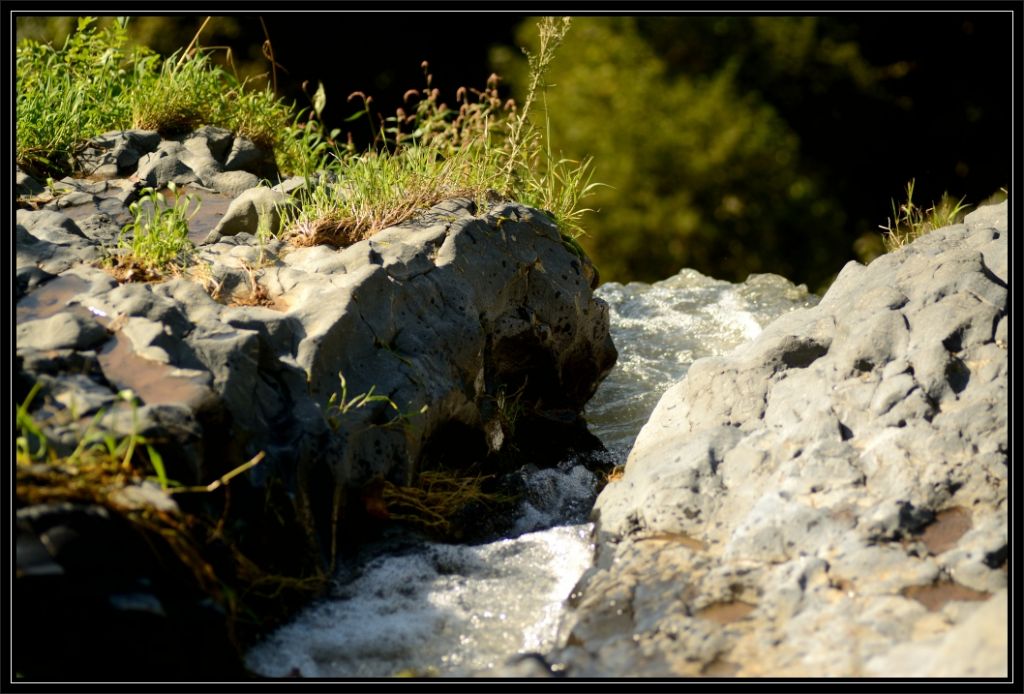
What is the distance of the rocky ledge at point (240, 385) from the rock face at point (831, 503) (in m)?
0.89

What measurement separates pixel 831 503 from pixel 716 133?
750 centimetres

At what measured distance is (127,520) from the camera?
9.98 ft

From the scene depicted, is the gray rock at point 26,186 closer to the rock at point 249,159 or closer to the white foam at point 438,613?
the rock at point 249,159

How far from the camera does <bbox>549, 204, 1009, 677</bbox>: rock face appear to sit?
9.89 feet

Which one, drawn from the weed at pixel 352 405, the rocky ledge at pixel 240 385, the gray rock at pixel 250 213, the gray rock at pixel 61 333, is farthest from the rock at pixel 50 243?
the weed at pixel 352 405

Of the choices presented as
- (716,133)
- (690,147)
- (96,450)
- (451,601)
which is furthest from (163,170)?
(716,133)

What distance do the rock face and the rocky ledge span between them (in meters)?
0.89

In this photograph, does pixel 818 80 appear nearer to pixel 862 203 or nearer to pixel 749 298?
pixel 862 203

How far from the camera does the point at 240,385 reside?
359cm

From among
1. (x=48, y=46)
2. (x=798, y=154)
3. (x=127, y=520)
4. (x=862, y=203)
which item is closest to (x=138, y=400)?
(x=127, y=520)

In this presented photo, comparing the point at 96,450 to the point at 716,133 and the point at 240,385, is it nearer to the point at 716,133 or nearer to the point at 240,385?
the point at 240,385

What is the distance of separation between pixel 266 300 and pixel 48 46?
290 cm

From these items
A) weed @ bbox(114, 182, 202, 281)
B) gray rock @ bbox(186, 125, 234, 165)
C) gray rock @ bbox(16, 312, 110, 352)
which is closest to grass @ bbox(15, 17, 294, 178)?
gray rock @ bbox(186, 125, 234, 165)

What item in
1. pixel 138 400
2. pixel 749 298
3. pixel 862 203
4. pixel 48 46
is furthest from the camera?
pixel 862 203
